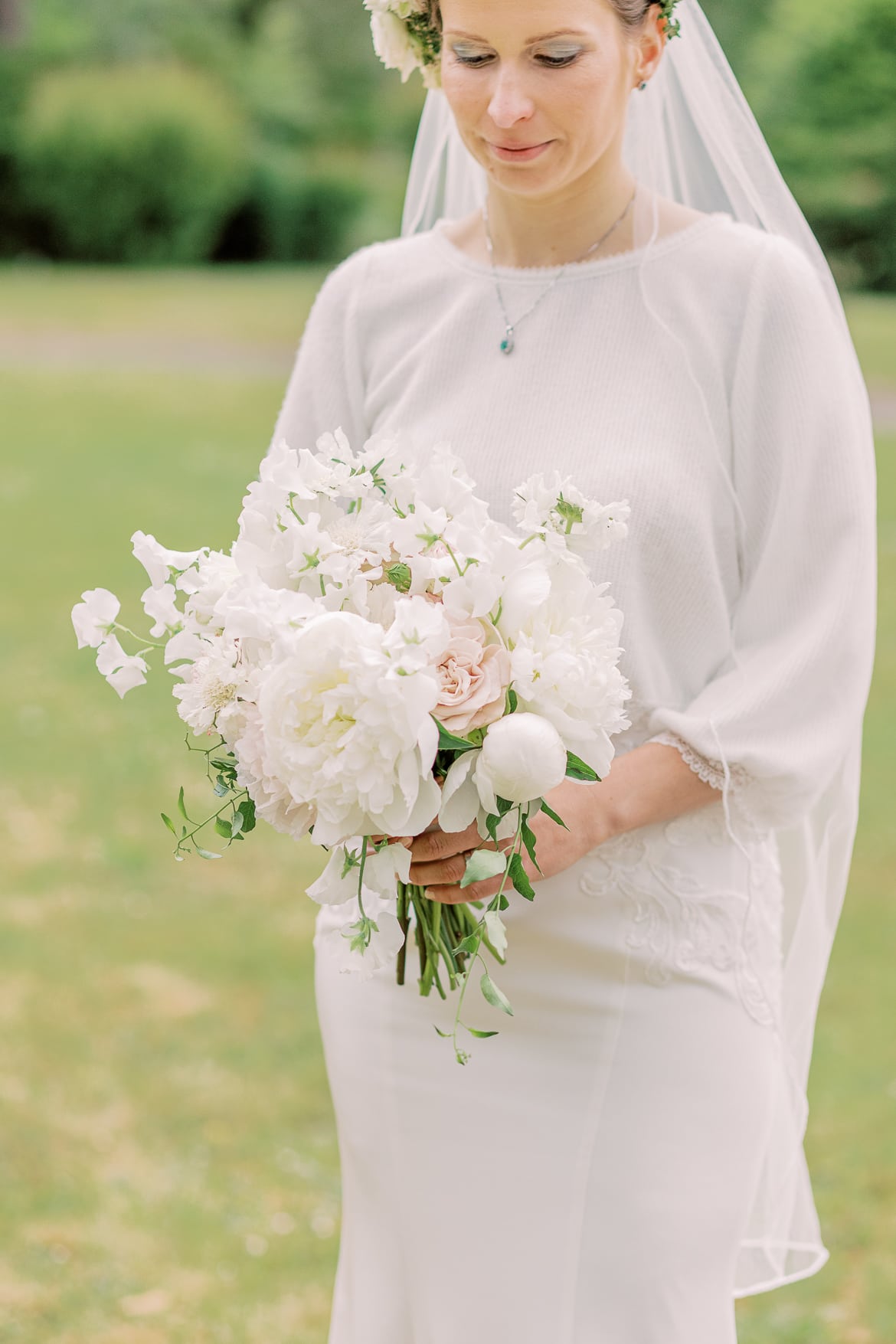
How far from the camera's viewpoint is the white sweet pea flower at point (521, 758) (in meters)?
1.90

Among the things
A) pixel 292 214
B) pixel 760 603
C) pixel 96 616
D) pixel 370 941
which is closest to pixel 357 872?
pixel 370 941

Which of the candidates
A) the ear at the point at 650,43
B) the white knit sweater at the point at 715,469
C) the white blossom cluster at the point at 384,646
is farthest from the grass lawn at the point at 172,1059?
the ear at the point at 650,43

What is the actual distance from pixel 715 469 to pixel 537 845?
2.11 feet

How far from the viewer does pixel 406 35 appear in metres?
2.70

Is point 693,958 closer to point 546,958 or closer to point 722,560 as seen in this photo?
point 546,958

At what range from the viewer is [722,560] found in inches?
101

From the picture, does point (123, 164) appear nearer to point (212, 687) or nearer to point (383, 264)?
point (383, 264)

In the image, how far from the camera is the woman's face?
7.74 feet

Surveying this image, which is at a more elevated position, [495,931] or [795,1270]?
[495,931]

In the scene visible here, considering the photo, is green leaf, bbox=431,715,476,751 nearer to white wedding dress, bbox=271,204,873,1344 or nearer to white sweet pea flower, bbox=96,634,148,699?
white sweet pea flower, bbox=96,634,148,699

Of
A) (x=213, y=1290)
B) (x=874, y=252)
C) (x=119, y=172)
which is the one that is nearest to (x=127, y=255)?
(x=119, y=172)

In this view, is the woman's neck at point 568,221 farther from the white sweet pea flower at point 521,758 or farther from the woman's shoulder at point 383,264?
the white sweet pea flower at point 521,758

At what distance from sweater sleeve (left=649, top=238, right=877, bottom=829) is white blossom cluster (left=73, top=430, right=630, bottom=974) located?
0.48 meters

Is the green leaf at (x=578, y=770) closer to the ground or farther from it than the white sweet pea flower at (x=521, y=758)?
closer to the ground
